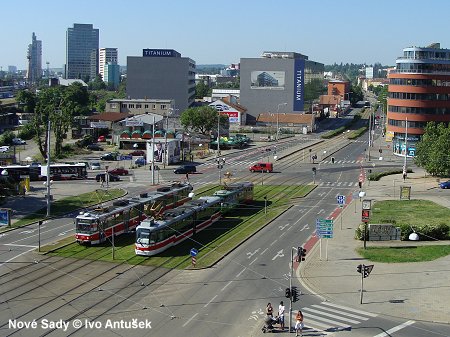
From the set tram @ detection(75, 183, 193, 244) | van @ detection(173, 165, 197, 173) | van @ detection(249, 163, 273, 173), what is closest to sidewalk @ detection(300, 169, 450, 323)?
tram @ detection(75, 183, 193, 244)

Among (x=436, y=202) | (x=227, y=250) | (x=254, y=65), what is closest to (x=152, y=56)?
(x=254, y=65)

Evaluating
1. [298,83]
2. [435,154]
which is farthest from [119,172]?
[298,83]

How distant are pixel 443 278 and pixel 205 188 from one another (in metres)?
41.0

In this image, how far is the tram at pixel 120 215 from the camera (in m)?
50.6

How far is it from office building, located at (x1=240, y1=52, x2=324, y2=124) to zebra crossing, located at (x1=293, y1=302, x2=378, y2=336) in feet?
495

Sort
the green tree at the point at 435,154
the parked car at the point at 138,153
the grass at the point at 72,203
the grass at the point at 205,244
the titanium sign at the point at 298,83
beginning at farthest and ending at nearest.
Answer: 1. the titanium sign at the point at 298,83
2. the parked car at the point at 138,153
3. the green tree at the point at 435,154
4. the grass at the point at 72,203
5. the grass at the point at 205,244

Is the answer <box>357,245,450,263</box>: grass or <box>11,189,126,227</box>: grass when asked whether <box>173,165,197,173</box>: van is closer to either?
<box>11,189,126,227</box>: grass

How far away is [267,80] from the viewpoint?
188 m

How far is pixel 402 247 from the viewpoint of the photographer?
51469 millimetres

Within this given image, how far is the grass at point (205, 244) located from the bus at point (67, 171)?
99.8ft

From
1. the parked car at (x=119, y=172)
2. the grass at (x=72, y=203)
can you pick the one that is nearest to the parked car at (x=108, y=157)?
the parked car at (x=119, y=172)

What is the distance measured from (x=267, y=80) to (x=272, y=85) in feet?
6.91

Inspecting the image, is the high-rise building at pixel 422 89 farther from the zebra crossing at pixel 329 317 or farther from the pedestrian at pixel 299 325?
the pedestrian at pixel 299 325

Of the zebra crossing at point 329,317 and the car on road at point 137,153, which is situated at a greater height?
the car on road at point 137,153
